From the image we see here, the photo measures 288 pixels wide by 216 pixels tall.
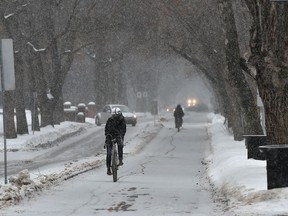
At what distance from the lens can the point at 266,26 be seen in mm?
11727

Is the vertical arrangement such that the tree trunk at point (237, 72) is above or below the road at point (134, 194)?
above

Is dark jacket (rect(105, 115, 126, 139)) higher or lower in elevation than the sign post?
lower

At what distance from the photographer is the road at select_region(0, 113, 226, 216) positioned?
37.2ft

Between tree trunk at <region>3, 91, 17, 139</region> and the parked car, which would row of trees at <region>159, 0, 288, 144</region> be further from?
tree trunk at <region>3, 91, 17, 139</region>

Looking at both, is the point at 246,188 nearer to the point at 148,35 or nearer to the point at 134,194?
the point at 134,194

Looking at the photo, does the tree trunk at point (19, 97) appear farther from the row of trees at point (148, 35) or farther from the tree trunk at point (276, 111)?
the tree trunk at point (276, 111)

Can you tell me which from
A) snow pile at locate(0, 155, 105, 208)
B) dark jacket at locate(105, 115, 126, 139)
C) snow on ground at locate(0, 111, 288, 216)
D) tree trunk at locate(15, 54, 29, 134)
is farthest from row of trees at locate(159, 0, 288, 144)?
tree trunk at locate(15, 54, 29, 134)

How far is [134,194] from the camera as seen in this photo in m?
13.6

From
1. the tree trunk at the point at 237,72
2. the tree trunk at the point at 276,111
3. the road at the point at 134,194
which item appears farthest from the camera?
the tree trunk at the point at 237,72

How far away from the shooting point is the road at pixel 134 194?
11336 mm

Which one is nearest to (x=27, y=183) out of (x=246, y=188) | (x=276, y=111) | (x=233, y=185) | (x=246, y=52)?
(x=233, y=185)

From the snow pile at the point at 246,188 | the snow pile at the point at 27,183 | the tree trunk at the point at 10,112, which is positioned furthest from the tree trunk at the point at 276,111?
the tree trunk at the point at 10,112

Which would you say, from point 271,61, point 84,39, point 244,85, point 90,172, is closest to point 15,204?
point 271,61

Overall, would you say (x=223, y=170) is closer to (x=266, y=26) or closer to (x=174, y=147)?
(x=266, y=26)
